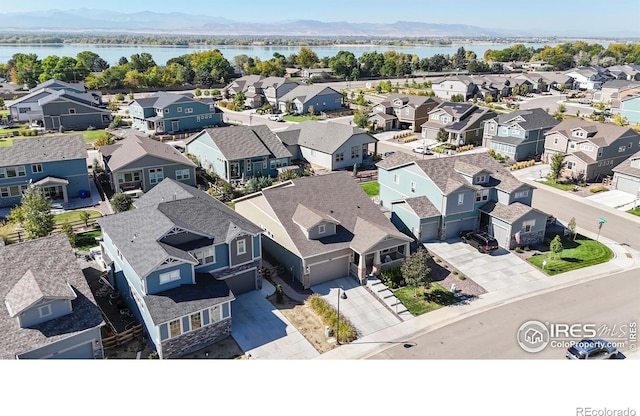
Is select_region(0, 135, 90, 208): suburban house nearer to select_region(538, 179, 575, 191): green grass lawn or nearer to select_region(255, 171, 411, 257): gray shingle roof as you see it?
select_region(255, 171, 411, 257): gray shingle roof

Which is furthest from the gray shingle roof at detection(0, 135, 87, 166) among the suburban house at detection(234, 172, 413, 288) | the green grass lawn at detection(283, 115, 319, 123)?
the green grass lawn at detection(283, 115, 319, 123)

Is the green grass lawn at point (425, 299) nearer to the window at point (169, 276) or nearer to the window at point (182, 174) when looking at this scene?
the window at point (169, 276)

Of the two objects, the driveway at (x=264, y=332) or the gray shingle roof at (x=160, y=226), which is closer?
the driveway at (x=264, y=332)

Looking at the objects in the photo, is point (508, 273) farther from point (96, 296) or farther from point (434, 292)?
point (96, 296)

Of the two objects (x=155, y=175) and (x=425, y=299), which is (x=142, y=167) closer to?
(x=155, y=175)

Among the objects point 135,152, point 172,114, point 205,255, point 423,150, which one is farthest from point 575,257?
point 172,114

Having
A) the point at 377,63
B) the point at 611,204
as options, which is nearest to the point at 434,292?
the point at 611,204

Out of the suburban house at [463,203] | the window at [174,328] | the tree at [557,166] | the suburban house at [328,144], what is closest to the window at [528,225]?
the suburban house at [463,203]
